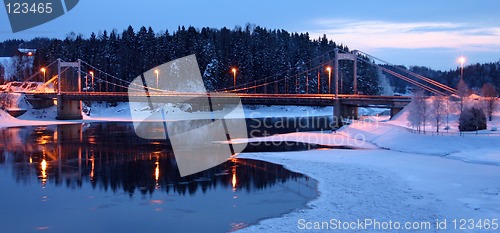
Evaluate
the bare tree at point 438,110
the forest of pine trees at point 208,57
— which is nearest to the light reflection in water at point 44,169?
the bare tree at point 438,110

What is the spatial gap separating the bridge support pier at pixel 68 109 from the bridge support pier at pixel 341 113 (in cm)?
5153

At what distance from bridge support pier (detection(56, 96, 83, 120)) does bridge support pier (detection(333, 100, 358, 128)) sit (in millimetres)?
51527

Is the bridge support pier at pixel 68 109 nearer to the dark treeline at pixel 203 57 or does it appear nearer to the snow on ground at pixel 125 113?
the snow on ground at pixel 125 113

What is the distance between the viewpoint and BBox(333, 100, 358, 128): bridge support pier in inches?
2467

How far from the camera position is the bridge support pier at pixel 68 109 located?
9069 centimetres

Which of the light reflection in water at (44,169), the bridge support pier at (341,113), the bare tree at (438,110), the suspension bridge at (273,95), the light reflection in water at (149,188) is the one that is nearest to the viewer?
the light reflection in water at (149,188)

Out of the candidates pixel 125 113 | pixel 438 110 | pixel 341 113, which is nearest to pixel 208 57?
pixel 125 113

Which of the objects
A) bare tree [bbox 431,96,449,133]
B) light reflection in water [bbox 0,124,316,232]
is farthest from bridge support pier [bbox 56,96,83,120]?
bare tree [bbox 431,96,449,133]

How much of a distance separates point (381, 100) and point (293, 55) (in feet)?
249

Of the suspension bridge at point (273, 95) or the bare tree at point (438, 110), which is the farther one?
the suspension bridge at point (273, 95)

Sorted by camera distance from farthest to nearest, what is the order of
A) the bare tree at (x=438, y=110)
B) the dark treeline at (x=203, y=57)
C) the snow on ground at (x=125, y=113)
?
the dark treeline at (x=203, y=57) < the snow on ground at (x=125, y=113) < the bare tree at (x=438, y=110)

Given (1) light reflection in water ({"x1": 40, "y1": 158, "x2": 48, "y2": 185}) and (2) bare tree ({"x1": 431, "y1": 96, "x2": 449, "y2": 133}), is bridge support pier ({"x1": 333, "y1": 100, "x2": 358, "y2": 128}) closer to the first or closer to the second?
(2) bare tree ({"x1": 431, "y1": 96, "x2": 449, "y2": 133})

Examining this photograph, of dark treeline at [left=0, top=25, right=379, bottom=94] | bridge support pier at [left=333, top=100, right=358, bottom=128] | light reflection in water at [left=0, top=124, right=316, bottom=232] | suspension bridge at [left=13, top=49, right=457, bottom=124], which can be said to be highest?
dark treeline at [left=0, top=25, right=379, bottom=94]

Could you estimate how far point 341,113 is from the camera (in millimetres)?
63625
